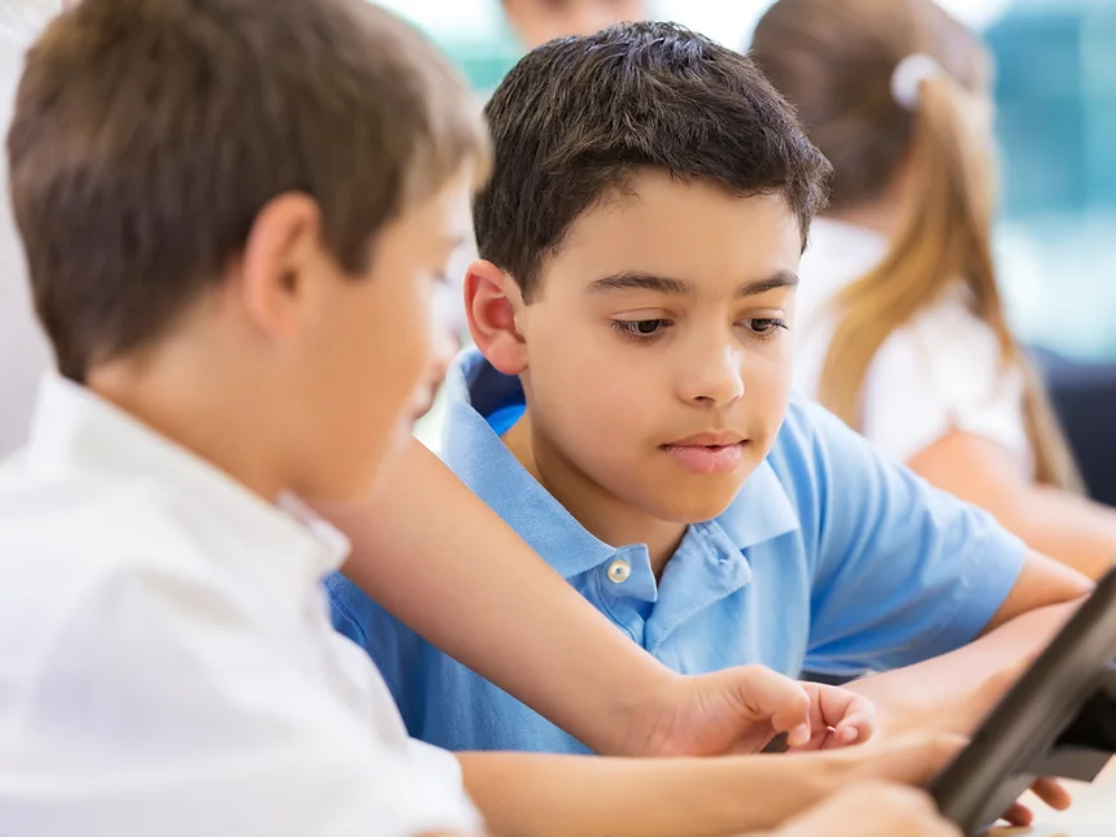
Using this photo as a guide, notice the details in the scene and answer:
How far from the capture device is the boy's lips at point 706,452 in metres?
0.98

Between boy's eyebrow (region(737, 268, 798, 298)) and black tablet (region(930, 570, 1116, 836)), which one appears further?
boy's eyebrow (region(737, 268, 798, 298))

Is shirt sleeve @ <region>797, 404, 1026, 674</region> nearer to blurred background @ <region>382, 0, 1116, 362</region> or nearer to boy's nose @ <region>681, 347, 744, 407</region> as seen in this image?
boy's nose @ <region>681, 347, 744, 407</region>

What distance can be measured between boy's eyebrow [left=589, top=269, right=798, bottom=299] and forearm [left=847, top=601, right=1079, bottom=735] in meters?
0.29

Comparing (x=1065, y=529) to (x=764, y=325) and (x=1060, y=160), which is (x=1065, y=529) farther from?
(x=1060, y=160)

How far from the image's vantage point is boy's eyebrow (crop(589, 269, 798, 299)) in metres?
0.94

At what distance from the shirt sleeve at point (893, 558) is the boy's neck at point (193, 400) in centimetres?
62

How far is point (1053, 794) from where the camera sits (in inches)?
32.8

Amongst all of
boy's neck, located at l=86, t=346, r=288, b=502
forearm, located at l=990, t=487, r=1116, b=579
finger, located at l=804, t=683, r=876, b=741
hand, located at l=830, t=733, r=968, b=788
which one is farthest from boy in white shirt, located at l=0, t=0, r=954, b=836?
forearm, located at l=990, t=487, r=1116, b=579

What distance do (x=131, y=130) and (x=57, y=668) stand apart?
221 millimetres

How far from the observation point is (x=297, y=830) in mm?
554

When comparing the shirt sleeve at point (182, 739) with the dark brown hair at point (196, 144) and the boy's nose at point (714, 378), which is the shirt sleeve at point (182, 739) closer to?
the dark brown hair at point (196, 144)

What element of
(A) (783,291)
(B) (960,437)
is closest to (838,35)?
(B) (960,437)

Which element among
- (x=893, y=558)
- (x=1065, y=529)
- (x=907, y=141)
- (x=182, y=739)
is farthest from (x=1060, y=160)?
(x=182, y=739)

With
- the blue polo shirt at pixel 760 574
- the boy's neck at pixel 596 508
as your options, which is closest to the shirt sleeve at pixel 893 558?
the blue polo shirt at pixel 760 574
